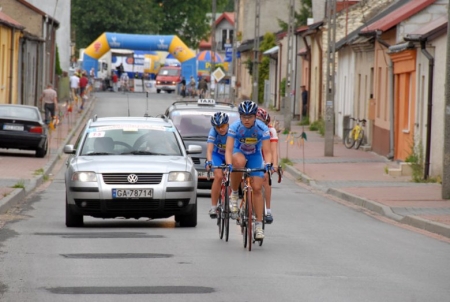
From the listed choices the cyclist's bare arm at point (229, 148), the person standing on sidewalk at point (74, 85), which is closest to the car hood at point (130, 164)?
the cyclist's bare arm at point (229, 148)

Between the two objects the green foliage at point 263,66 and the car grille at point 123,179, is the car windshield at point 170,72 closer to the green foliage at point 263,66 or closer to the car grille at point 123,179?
the green foliage at point 263,66

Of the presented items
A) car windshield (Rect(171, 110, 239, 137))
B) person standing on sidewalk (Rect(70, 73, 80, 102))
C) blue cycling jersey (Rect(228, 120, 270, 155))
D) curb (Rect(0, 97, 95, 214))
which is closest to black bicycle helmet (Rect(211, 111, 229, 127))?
blue cycling jersey (Rect(228, 120, 270, 155))

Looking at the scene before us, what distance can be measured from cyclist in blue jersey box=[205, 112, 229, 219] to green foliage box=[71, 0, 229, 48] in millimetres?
84296

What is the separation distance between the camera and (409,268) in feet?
38.0

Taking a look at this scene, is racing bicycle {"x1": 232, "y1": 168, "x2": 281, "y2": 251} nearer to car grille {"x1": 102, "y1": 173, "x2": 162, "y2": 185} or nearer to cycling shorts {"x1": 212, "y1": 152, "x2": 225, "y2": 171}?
cycling shorts {"x1": 212, "y1": 152, "x2": 225, "y2": 171}

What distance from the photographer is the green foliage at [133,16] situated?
98188mm

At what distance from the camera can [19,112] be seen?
1284 inches

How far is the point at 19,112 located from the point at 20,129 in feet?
2.81

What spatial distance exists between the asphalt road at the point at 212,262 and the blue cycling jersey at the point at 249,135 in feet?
3.75

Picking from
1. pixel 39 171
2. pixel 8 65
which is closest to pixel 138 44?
pixel 8 65

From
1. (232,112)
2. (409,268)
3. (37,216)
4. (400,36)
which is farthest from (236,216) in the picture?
(400,36)

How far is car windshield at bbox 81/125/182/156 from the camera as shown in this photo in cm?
1589

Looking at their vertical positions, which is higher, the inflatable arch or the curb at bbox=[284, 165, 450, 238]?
the inflatable arch

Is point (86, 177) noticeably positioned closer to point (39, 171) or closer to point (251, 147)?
point (251, 147)
